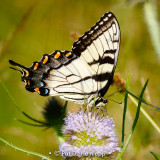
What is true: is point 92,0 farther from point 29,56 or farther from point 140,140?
point 140,140

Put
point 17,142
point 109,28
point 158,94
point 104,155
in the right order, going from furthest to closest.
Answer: point 17,142 < point 158,94 < point 109,28 < point 104,155

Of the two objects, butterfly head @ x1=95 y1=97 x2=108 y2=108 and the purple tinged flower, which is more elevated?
butterfly head @ x1=95 y1=97 x2=108 y2=108

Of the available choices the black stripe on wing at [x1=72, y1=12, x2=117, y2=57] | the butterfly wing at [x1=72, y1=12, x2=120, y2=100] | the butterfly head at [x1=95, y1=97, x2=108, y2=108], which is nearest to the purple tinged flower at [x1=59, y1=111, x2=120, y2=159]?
the butterfly head at [x1=95, y1=97, x2=108, y2=108]

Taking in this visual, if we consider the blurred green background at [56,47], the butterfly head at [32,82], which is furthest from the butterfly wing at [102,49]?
the butterfly head at [32,82]

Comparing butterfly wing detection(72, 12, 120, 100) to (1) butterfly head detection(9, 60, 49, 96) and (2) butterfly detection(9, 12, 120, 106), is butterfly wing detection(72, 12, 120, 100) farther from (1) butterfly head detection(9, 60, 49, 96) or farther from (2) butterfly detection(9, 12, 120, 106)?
(1) butterfly head detection(9, 60, 49, 96)

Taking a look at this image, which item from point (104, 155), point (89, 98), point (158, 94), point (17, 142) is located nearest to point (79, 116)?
point (104, 155)

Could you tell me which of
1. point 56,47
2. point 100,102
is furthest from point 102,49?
point 56,47
